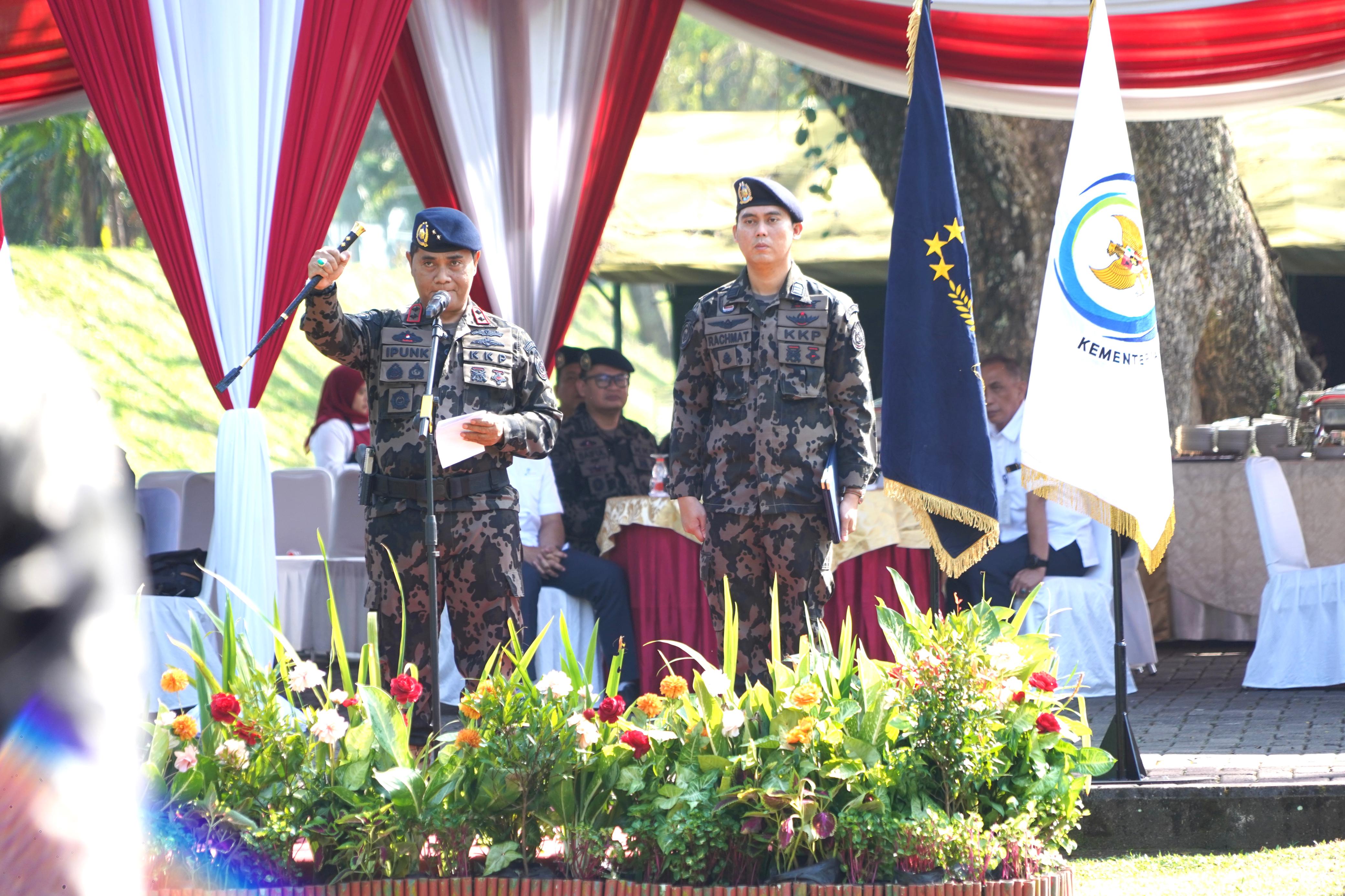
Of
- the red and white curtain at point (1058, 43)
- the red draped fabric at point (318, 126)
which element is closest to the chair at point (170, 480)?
the red draped fabric at point (318, 126)

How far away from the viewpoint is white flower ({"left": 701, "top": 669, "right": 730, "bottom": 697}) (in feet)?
9.58

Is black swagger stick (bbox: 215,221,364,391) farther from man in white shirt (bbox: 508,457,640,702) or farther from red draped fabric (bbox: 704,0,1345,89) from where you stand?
red draped fabric (bbox: 704,0,1345,89)

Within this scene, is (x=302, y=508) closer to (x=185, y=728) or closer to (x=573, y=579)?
(x=573, y=579)

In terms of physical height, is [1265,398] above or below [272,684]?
above

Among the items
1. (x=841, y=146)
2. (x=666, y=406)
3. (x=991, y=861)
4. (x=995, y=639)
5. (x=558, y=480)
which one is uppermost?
(x=666, y=406)

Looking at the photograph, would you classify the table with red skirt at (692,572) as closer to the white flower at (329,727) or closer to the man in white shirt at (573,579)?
the man in white shirt at (573,579)

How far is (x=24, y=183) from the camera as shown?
77.9 feet

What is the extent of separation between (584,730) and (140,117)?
10.0ft

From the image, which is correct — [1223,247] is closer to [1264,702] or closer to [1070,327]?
[1264,702]

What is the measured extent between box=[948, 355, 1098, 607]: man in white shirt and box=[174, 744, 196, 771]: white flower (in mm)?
3720

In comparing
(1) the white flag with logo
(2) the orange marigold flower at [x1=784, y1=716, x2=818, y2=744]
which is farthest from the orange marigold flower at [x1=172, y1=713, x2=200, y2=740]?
(1) the white flag with logo

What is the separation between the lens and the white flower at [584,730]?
2.83 meters

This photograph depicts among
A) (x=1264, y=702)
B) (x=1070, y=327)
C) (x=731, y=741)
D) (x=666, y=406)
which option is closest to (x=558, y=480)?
(x=1070, y=327)

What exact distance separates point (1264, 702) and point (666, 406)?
70.7ft
